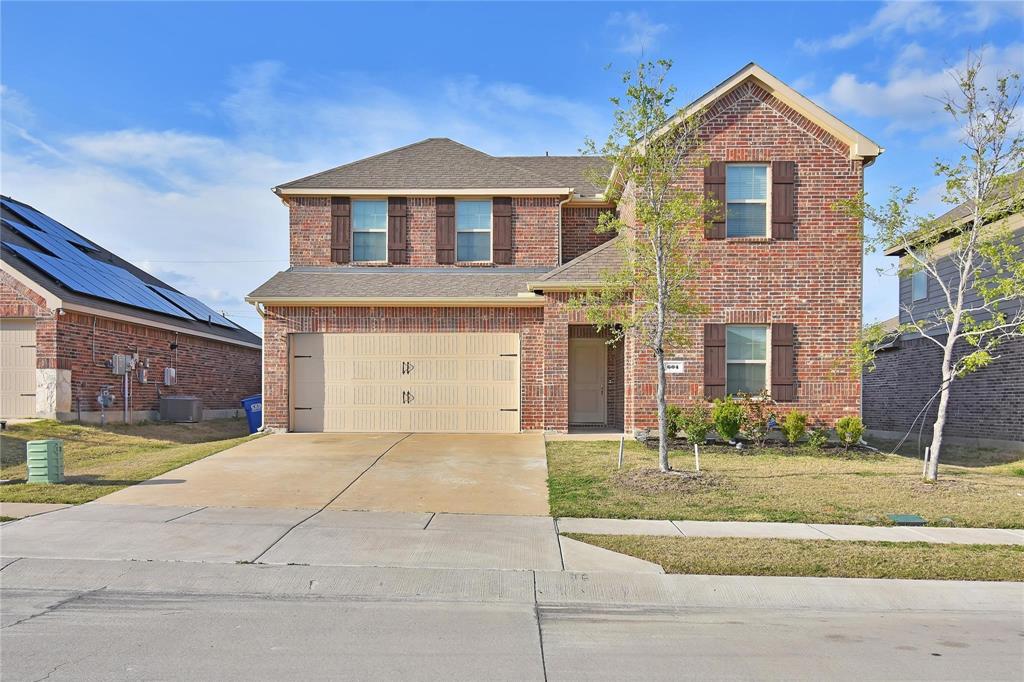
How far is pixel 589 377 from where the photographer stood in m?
18.1

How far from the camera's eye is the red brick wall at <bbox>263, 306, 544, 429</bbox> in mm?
16203

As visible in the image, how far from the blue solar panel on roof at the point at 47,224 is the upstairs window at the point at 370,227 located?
1038 centimetres

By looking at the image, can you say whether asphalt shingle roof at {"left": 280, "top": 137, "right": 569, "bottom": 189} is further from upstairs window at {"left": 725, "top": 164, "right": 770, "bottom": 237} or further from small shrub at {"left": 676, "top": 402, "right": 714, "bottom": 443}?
small shrub at {"left": 676, "top": 402, "right": 714, "bottom": 443}

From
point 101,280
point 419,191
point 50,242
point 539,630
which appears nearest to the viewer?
point 539,630

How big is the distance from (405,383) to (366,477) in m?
5.14

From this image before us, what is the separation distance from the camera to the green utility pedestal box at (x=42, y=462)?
10680mm

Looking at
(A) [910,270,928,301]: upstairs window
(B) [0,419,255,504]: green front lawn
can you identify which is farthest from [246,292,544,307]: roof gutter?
(A) [910,270,928,301]: upstairs window

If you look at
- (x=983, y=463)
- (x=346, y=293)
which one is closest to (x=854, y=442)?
(x=983, y=463)

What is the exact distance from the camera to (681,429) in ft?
46.6

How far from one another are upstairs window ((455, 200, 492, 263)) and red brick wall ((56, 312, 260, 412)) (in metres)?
9.14

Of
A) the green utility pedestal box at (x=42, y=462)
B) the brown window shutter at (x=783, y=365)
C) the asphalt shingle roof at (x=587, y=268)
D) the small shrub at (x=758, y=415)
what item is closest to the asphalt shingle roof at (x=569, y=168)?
the asphalt shingle roof at (x=587, y=268)

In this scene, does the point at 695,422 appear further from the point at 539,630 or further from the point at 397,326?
the point at 539,630

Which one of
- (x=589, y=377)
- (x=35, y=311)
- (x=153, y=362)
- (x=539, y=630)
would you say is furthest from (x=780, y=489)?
(x=153, y=362)

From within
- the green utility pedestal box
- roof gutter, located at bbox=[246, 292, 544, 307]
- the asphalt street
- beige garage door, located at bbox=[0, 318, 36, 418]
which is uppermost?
roof gutter, located at bbox=[246, 292, 544, 307]
